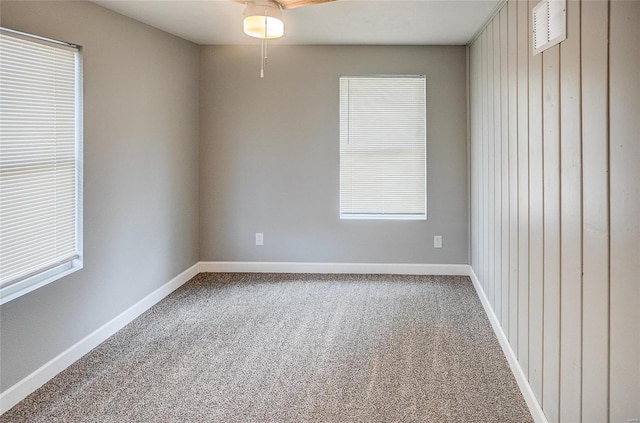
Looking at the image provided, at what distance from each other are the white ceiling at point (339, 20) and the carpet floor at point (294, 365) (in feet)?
7.51

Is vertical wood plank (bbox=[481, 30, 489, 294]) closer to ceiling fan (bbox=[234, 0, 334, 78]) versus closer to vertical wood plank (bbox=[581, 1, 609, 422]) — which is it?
ceiling fan (bbox=[234, 0, 334, 78])

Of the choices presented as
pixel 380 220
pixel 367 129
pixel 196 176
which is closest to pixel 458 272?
pixel 380 220

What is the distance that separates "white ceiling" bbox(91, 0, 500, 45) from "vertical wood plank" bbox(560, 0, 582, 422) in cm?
156

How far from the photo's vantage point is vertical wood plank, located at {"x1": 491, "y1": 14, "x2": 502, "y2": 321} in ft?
9.75

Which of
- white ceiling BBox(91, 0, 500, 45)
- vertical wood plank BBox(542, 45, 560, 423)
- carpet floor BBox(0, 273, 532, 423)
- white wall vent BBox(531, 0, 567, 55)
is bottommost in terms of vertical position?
carpet floor BBox(0, 273, 532, 423)

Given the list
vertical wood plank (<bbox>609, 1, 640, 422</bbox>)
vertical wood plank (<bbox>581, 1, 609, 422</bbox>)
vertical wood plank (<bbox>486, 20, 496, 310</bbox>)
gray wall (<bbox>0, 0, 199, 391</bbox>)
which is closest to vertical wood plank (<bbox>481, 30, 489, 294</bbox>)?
vertical wood plank (<bbox>486, 20, 496, 310</bbox>)

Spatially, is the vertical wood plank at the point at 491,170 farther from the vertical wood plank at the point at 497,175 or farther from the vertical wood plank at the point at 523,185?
the vertical wood plank at the point at 523,185

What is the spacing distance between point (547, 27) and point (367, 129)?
2.66 metres

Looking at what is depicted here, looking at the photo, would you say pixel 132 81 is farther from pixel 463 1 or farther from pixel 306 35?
pixel 463 1

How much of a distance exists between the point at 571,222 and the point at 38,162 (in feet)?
8.78

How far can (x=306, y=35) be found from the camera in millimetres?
4039

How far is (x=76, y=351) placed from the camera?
9.00 feet

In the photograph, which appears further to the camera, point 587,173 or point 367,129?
point 367,129

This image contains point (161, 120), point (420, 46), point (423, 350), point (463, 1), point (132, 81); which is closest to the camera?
point (423, 350)
